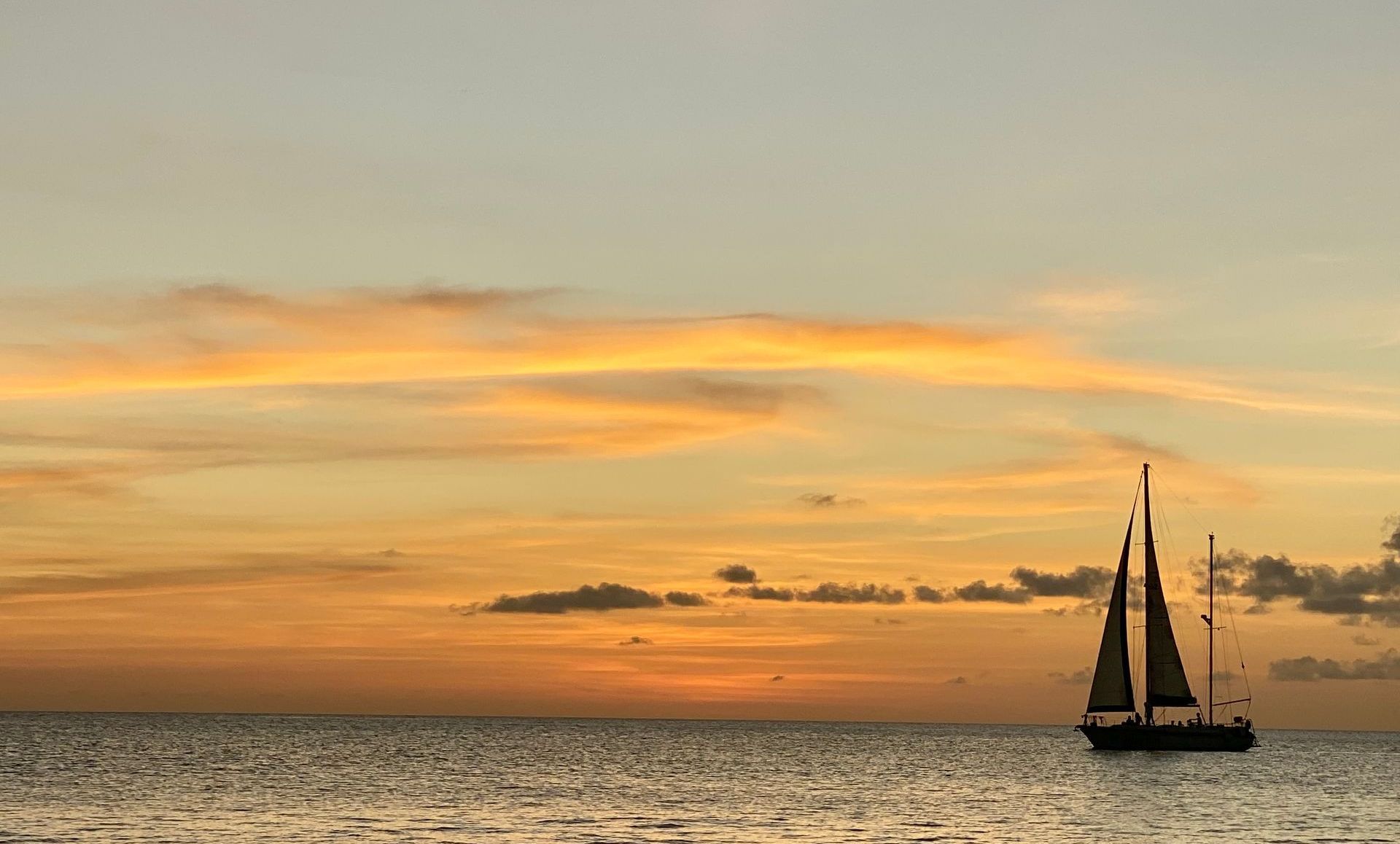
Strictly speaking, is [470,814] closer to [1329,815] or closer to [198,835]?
[198,835]

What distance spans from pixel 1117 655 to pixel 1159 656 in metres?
4.16

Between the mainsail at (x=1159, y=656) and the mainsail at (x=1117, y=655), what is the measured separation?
6.96 ft

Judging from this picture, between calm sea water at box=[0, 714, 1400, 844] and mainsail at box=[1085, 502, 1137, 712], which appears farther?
mainsail at box=[1085, 502, 1137, 712]

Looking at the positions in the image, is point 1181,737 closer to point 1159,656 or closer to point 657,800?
point 1159,656

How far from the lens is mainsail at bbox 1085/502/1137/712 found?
474ft

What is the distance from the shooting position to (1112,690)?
145 metres

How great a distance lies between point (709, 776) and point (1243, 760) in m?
85.9

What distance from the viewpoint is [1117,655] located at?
144500mm

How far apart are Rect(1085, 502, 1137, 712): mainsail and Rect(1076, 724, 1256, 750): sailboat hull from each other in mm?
2753

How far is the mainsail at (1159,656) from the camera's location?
476ft

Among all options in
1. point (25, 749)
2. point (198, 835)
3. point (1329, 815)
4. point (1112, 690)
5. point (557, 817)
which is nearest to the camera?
point (198, 835)

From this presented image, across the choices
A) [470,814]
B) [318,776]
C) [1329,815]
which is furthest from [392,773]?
[1329,815]

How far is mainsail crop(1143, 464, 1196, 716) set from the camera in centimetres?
14512

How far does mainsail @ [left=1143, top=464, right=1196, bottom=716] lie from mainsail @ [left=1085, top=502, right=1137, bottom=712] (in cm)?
212
